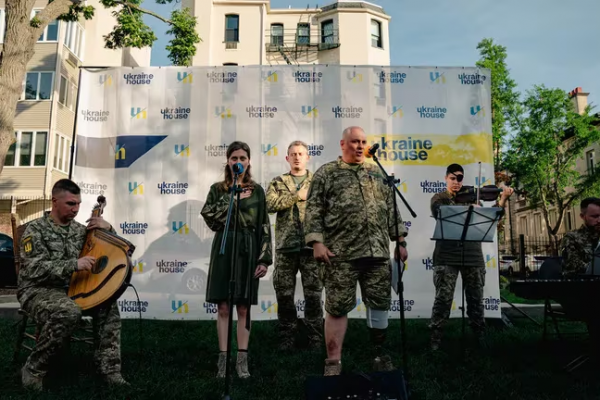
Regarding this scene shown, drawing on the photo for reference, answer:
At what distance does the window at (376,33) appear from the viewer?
2780cm

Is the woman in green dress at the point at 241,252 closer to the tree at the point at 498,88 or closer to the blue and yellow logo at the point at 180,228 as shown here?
the blue and yellow logo at the point at 180,228

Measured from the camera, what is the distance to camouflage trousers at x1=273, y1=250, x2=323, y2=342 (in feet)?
17.7

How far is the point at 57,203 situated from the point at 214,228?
1363 millimetres

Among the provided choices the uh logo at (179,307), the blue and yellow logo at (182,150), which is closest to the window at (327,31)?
the blue and yellow logo at (182,150)

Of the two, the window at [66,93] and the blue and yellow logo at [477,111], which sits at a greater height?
the window at [66,93]

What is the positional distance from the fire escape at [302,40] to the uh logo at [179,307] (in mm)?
22229

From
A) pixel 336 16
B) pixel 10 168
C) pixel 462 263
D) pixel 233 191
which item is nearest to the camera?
pixel 233 191

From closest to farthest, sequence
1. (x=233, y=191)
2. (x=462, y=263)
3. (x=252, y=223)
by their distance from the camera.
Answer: (x=233, y=191) → (x=252, y=223) → (x=462, y=263)

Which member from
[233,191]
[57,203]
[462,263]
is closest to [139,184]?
[57,203]

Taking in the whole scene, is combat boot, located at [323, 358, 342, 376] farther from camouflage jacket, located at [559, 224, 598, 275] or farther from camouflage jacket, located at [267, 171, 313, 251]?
camouflage jacket, located at [559, 224, 598, 275]

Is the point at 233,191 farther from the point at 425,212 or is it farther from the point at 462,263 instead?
the point at 425,212

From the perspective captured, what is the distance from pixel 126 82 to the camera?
23.1ft

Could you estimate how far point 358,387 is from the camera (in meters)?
2.95

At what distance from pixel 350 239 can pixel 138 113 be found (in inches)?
Result: 186
